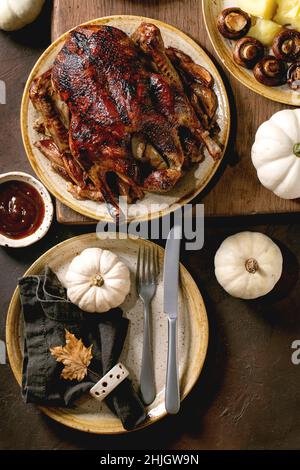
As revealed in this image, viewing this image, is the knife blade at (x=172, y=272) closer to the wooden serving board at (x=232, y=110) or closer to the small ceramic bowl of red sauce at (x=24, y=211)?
the wooden serving board at (x=232, y=110)

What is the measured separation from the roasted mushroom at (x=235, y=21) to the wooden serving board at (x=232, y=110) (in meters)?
0.11

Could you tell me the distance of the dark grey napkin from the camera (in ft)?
7.75

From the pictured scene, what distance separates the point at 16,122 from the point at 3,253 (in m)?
0.55

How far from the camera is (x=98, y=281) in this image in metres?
2.32

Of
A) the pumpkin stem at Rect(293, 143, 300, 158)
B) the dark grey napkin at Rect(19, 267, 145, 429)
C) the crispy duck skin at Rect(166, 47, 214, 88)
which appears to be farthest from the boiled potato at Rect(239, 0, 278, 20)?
the dark grey napkin at Rect(19, 267, 145, 429)

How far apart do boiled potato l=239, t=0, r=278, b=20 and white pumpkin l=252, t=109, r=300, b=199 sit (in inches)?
14.4

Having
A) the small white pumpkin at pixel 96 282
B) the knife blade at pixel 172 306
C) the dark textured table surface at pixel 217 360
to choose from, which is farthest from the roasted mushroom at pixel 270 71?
the small white pumpkin at pixel 96 282

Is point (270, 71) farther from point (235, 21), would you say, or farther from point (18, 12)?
point (18, 12)

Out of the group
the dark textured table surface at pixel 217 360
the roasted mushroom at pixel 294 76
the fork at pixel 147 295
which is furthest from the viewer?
the dark textured table surface at pixel 217 360

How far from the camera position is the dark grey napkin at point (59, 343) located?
7.75 feet

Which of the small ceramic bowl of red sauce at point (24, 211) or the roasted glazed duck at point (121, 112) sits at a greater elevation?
the roasted glazed duck at point (121, 112)

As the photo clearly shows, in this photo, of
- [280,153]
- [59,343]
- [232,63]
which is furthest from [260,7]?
[59,343]

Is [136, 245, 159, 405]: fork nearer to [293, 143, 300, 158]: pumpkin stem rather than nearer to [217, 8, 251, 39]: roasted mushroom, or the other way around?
[293, 143, 300, 158]: pumpkin stem

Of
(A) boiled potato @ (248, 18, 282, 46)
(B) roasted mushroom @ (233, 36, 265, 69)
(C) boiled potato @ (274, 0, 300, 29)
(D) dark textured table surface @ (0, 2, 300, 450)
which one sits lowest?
(D) dark textured table surface @ (0, 2, 300, 450)
